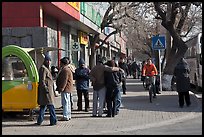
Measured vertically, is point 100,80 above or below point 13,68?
below

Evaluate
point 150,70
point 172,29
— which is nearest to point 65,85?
point 150,70

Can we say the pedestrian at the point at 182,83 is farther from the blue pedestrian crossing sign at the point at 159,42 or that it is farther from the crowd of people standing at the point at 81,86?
the blue pedestrian crossing sign at the point at 159,42

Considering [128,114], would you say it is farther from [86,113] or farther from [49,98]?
[49,98]

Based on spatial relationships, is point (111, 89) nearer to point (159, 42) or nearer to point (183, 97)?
point (183, 97)

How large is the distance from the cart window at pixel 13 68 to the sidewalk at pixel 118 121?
131cm

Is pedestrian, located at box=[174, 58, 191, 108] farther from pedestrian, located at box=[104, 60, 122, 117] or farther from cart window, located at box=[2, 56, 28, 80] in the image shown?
cart window, located at box=[2, 56, 28, 80]

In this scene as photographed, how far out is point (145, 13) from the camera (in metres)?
26.2

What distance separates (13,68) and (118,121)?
3302 millimetres

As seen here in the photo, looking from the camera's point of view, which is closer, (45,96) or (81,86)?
(45,96)

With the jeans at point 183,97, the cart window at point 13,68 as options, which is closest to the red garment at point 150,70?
the jeans at point 183,97

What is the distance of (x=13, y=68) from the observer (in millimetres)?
12445

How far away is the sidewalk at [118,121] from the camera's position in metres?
10.6

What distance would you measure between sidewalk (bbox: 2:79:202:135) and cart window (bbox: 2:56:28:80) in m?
1.31

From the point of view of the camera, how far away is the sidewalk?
1064cm
